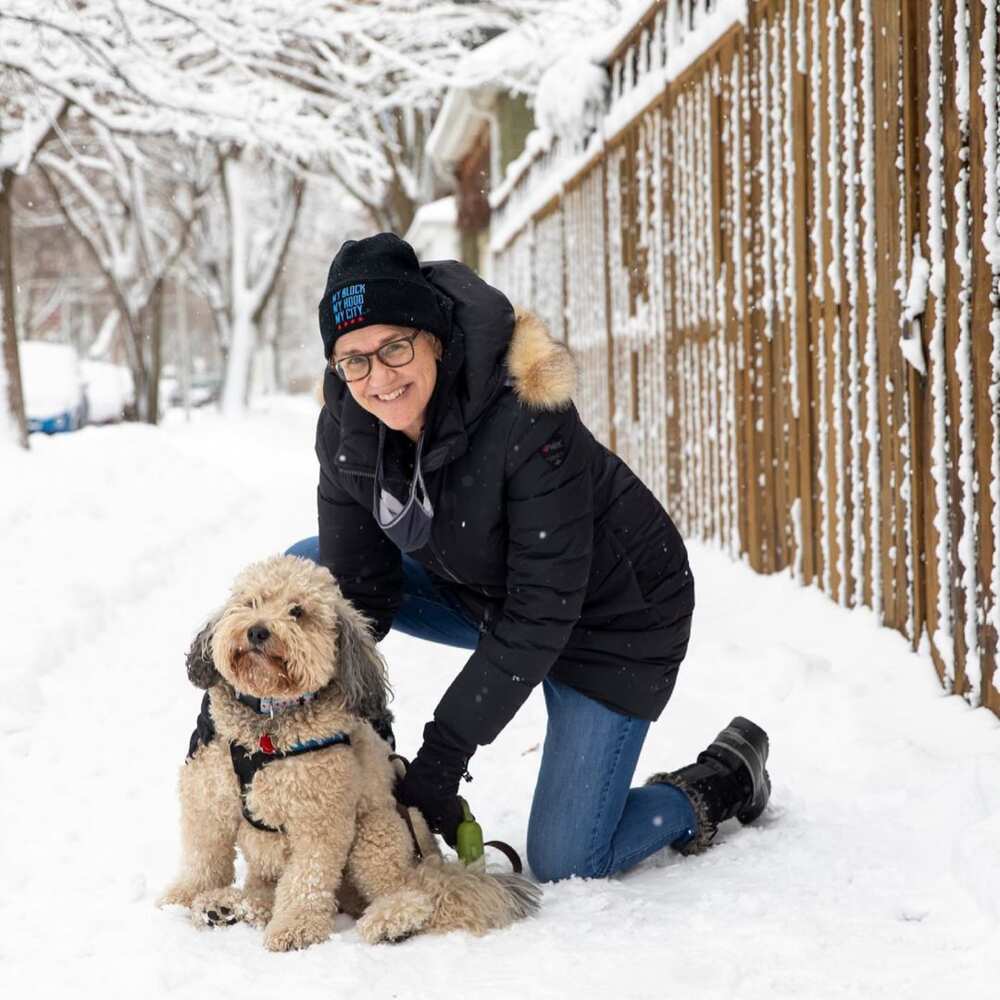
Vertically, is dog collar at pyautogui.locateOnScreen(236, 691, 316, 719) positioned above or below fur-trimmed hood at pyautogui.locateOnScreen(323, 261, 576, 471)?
below

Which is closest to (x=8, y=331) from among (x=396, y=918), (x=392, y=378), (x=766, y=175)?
(x=766, y=175)

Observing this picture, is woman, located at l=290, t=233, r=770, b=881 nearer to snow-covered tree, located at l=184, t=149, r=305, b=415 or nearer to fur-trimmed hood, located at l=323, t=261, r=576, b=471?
fur-trimmed hood, located at l=323, t=261, r=576, b=471

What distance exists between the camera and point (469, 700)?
3.03 m

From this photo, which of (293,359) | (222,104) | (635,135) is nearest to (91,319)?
(293,359)

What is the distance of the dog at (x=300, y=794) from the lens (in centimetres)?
288

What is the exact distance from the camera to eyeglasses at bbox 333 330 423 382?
295 cm

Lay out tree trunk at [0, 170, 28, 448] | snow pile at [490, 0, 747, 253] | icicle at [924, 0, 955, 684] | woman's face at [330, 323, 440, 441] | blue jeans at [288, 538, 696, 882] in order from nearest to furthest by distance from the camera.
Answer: woman's face at [330, 323, 440, 441] < blue jeans at [288, 538, 696, 882] < icicle at [924, 0, 955, 684] < snow pile at [490, 0, 747, 253] < tree trunk at [0, 170, 28, 448]

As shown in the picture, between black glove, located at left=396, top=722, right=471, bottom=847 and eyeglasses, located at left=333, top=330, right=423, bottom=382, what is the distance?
916 mm

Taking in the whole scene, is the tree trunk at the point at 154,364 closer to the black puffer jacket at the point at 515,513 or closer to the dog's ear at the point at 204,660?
the black puffer jacket at the point at 515,513

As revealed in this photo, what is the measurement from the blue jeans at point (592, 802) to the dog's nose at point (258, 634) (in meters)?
0.77

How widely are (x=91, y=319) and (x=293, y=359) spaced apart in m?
22.2

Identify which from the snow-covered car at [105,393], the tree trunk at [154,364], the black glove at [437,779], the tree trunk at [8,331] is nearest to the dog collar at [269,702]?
the black glove at [437,779]

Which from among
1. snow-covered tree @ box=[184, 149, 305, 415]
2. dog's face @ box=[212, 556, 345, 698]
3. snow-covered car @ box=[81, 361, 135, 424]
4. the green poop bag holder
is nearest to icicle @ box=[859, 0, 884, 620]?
the green poop bag holder

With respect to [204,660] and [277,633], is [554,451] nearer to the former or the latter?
[277,633]
